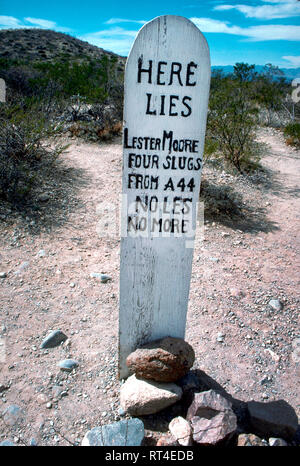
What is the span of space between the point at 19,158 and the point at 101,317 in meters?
3.74

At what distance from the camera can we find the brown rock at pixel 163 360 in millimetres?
1841

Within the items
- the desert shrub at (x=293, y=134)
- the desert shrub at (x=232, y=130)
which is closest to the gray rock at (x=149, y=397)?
the desert shrub at (x=232, y=130)

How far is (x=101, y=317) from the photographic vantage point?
273 cm

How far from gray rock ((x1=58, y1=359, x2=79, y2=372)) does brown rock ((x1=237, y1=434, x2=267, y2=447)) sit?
1.14 metres

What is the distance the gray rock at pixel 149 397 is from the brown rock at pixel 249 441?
38 cm

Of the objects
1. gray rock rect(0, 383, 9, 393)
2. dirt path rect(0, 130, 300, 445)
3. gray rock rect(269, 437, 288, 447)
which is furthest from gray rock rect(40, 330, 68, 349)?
gray rock rect(269, 437, 288, 447)

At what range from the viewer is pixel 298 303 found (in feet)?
9.81

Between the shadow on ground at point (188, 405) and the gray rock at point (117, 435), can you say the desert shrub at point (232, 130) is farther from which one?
the gray rock at point (117, 435)

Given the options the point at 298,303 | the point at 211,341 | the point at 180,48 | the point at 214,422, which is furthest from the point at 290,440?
the point at 180,48

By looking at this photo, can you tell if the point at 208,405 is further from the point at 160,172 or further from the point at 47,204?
the point at 47,204

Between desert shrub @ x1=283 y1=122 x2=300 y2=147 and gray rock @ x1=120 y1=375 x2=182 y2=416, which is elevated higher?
desert shrub @ x1=283 y1=122 x2=300 y2=147

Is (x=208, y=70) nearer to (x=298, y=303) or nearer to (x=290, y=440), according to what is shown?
(x=290, y=440)

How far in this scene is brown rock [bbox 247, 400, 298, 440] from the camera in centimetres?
170

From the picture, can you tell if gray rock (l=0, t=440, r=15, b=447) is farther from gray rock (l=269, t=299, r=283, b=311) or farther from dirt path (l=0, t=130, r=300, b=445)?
gray rock (l=269, t=299, r=283, b=311)
